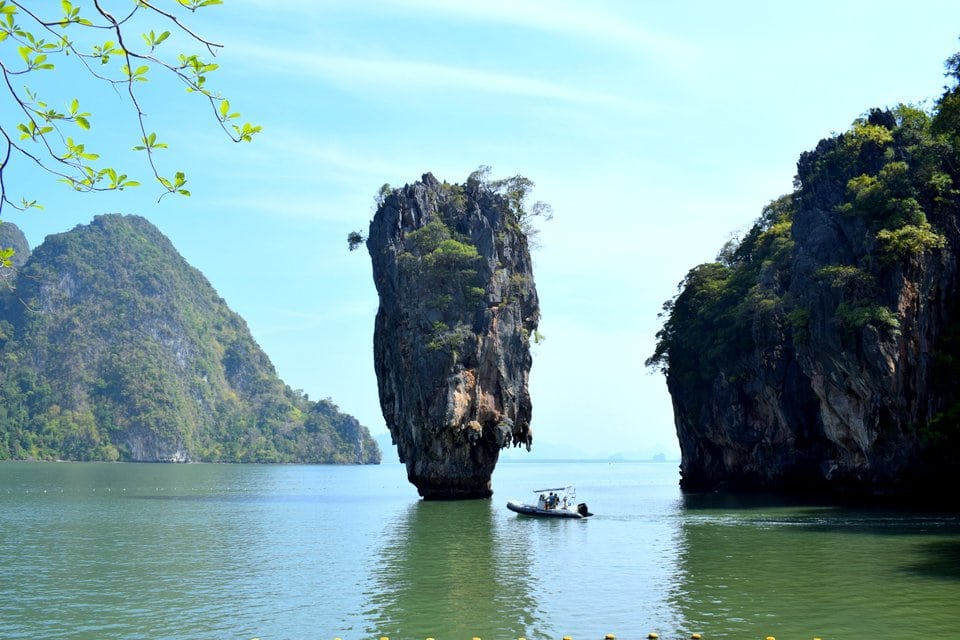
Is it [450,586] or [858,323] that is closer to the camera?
[450,586]

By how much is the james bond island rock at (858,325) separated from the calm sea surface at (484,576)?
20.1 ft

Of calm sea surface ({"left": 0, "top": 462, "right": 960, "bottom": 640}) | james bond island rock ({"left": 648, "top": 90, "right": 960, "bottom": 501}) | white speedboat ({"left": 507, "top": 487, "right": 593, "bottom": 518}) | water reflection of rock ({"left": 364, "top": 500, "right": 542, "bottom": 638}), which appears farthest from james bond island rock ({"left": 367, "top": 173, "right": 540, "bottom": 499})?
james bond island rock ({"left": 648, "top": 90, "right": 960, "bottom": 501})

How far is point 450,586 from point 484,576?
6.24 feet

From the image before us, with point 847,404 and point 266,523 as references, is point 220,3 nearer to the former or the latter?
point 266,523

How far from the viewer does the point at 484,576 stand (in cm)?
2392

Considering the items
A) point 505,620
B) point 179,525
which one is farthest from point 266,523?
point 505,620

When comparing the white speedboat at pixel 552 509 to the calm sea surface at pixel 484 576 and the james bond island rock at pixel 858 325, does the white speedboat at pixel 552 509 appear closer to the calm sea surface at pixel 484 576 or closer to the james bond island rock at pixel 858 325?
the calm sea surface at pixel 484 576

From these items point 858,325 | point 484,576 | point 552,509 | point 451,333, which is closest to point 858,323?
point 858,325

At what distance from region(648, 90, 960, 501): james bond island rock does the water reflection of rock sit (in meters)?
21.4

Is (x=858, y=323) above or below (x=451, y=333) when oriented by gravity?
below

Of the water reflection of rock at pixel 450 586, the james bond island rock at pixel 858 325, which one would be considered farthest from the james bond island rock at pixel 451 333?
the james bond island rock at pixel 858 325

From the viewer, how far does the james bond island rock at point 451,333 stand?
2020 inches

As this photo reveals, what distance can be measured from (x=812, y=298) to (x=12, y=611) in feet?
132

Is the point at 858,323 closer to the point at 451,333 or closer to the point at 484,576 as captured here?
the point at 451,333
